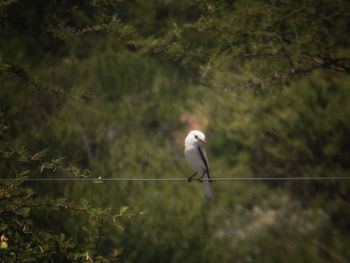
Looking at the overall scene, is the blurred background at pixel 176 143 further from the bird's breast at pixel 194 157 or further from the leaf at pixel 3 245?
the leaf at pixel 3 245

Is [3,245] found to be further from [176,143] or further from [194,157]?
[176,143]

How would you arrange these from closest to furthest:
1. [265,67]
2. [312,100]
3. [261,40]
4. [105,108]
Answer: [261,40], [265,67], [312,100], [105,108]

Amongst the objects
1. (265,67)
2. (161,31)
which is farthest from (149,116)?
(265,67)

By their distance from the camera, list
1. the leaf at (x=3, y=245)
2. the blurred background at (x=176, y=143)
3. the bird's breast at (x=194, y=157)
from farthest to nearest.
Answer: the blurred background at (x=176, y=143) < the bird's breast at (x=194, y=157) < the leaf at (x=3, y=245)

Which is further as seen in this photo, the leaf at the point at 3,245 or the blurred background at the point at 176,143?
the blurred background at the point at 176,143

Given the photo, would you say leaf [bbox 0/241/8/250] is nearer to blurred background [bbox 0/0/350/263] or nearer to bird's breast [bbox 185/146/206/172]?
bird's breast [bbox 185/146/206/172]

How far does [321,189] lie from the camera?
11164 millimetres

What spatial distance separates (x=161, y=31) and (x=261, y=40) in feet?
12.2

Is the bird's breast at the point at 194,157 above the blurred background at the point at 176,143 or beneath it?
above

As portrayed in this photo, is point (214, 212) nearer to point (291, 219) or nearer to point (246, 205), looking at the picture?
point (246, 205)

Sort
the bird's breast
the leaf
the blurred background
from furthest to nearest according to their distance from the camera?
1. the blurred background
2. the bird's breast
3. the leaf

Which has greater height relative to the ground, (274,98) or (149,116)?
(274,98)

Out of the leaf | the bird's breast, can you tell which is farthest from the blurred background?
the leaf

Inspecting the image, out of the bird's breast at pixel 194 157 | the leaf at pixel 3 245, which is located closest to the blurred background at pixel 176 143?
the bird's breast at pixel 194 157
